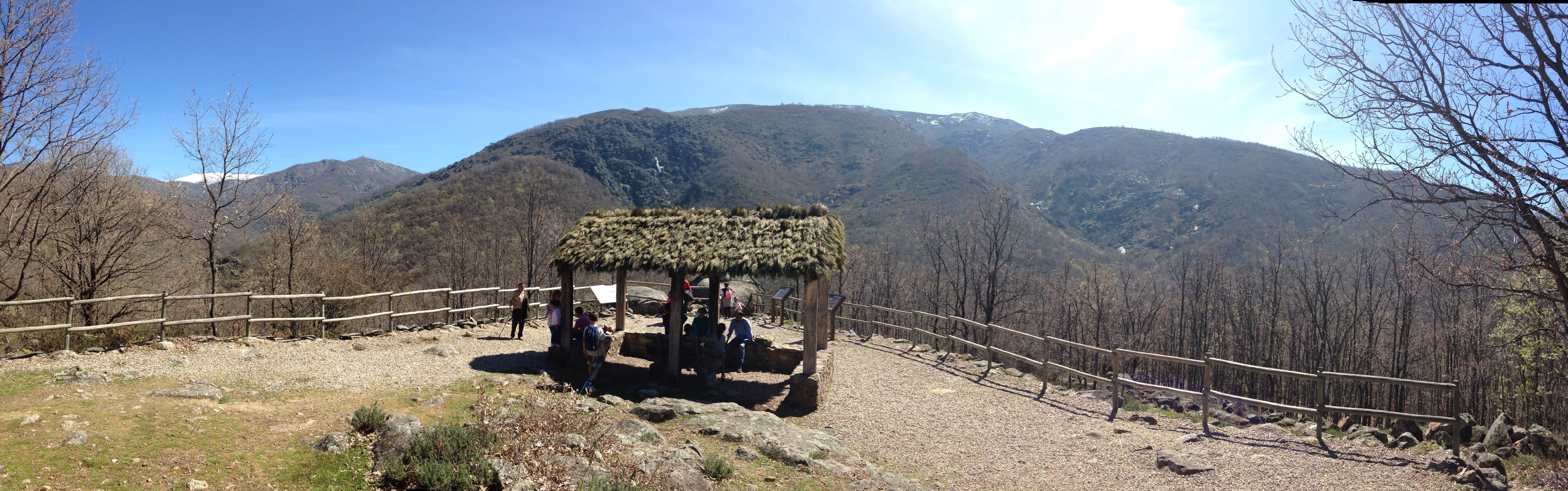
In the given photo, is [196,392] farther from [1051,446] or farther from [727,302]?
[727,302]

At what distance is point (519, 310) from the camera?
1496 cm

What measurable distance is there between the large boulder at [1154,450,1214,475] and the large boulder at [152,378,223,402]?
1187 centimetres

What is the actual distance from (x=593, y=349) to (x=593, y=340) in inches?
6.3

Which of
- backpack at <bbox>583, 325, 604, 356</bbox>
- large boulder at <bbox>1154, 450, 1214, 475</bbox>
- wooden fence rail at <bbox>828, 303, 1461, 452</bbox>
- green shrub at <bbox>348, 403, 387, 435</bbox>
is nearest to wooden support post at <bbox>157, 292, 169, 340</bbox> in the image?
green shrub at <bbox>348, 403, 387, 435</bbox>

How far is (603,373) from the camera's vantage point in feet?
42.9

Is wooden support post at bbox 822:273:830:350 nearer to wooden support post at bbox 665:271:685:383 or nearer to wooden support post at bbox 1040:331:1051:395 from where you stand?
wooden support post at bbox 665:271:685:383

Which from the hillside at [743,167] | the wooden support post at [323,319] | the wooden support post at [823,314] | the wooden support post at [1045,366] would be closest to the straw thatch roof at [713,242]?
the wooden support post at [823,314]

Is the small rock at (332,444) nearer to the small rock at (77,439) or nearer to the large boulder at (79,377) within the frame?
the small rock at (77,439)

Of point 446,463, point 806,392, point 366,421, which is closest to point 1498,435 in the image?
point 806,392

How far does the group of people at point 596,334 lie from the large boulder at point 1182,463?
22.8ft

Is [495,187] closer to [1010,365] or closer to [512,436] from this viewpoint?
[1010,365]

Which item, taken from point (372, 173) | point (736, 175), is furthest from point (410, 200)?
point (372, 173)

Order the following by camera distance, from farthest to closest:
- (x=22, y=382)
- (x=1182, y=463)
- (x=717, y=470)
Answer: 1. (x=22, y=382)
2. (x=1182, y=463)
3. (x=717, y=470)

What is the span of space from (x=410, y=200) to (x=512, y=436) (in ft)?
174
